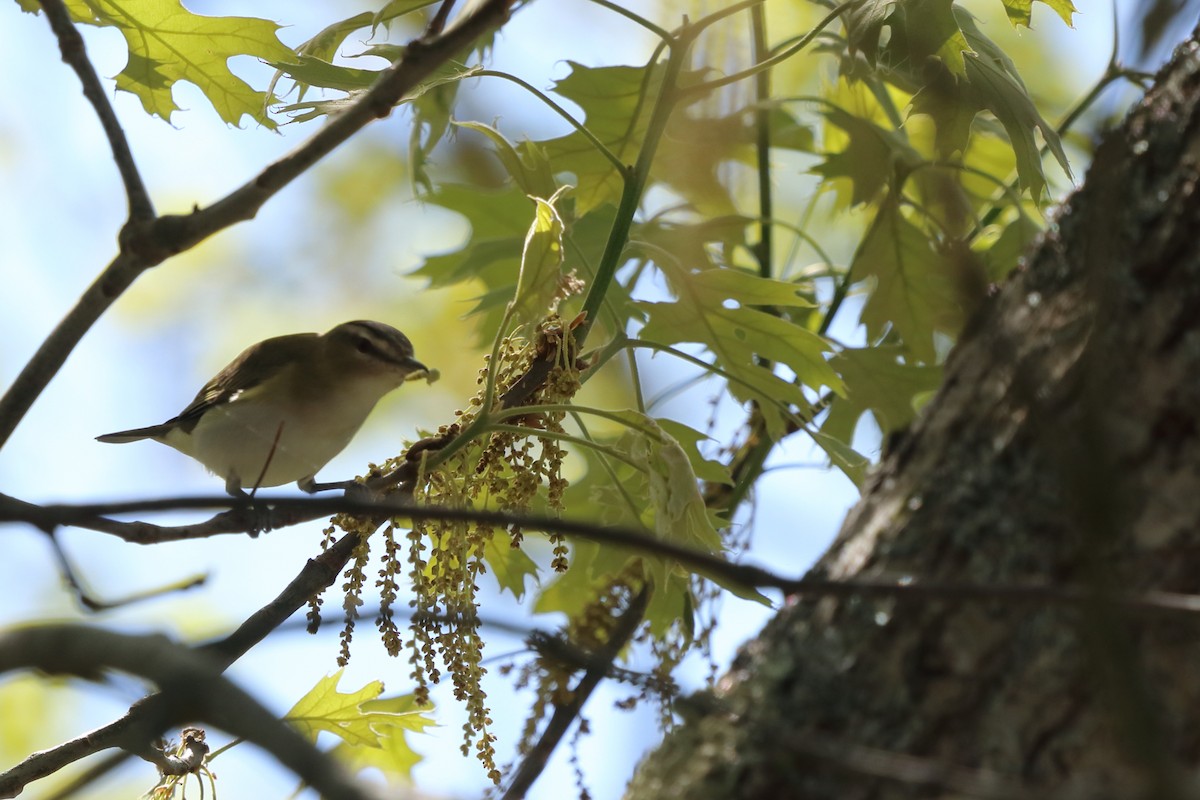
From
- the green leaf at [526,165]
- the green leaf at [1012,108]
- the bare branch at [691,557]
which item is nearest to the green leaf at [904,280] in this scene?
the green leaf at [1012,108]

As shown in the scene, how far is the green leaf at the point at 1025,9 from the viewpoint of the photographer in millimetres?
2736

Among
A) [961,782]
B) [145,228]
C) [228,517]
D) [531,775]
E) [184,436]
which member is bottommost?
[961,782]

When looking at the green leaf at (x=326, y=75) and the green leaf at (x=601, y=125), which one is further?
the green leaf at (x=601, y=125)

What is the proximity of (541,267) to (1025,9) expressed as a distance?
4.52 ft

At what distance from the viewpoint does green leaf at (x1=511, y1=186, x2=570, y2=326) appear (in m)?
2.39

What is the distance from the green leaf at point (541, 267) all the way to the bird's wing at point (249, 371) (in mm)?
1451

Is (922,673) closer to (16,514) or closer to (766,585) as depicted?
(766,585)

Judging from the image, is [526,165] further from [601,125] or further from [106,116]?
[106,116]

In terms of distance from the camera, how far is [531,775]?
82.5 inches

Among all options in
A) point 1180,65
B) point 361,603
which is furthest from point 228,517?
point 1180,65

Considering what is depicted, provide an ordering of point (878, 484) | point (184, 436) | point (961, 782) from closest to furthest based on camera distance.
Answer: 1. point (961, 782)
2. point (878, 484)
3. point (184, 436)

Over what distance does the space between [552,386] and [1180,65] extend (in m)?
1.37

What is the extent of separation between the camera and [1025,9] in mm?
2744

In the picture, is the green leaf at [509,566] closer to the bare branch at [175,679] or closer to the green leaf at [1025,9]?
the bare branch at [175,679]
